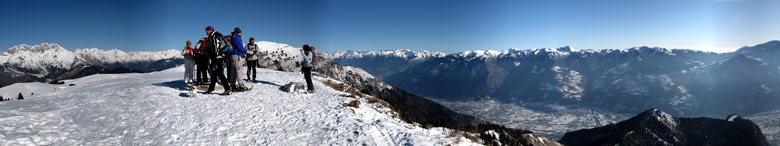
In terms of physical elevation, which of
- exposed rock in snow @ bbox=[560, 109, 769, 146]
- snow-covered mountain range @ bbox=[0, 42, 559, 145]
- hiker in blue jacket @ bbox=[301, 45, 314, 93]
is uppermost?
hiker in blue jacket @ bbox=[301, 45, 314, 93]

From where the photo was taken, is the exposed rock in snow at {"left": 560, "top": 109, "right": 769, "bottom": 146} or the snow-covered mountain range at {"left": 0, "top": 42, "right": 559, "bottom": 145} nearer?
the snow-covered mountain range at {"left": 0, "top": 42, "right": 559, "bottom": 145}

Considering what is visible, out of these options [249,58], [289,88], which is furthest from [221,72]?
[249,58]

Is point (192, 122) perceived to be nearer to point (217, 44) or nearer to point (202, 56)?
point (217, 44)

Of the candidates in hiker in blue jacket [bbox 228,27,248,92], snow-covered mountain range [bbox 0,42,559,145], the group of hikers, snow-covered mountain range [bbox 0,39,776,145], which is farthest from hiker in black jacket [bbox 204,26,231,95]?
snow-covered mountain range [bbox 0,39,776,145]

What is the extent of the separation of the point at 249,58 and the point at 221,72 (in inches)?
273

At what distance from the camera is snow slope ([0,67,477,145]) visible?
7.20m

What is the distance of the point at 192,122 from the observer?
8891 millimetres

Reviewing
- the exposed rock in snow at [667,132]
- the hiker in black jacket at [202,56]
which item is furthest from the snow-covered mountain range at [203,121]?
the exposed rock in snow at [667,132]

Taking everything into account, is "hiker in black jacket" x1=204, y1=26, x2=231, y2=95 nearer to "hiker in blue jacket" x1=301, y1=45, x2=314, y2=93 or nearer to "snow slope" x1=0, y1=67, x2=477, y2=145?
"snow slope" x1=0, y1=67, x2=477, y2=145

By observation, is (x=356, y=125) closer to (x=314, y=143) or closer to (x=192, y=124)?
(x=314, y=143)

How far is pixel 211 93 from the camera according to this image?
13.4m

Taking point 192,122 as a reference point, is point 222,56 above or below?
above

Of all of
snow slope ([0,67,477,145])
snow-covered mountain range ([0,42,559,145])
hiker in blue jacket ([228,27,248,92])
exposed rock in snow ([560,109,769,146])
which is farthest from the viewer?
exposed rock in snow ([560,109,769,146])

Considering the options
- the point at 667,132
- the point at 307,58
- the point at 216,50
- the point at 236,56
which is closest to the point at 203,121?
the point at 216,50
